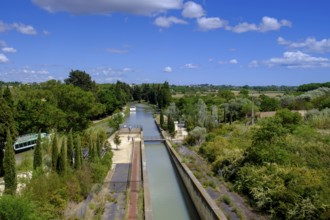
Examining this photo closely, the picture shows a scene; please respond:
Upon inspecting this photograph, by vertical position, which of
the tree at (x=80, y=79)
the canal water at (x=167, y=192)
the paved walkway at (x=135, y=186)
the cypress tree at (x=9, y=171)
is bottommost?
the canal water at (x=167, y=192)

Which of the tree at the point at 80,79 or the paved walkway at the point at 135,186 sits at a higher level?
the tree at the point at 80,79

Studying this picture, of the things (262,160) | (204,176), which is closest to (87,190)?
(204,176)

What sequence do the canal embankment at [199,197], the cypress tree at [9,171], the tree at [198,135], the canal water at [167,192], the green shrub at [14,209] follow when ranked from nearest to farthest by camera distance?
the green shrub at [14,209]
the cypress tree at [9,171]
the canal embankment at [199,197]
the canal water at [167,192]
the tree at [198,135]

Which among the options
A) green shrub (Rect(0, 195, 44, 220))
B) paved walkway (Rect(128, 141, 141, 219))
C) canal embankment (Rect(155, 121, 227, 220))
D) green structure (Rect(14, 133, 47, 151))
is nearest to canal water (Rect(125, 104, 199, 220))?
canal embankment (Rect(155, 121, 227, 220))

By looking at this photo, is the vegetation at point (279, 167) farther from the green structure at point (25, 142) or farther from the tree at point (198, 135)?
the green structure at point (25, 142)

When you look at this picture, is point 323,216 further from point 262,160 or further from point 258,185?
point 262,160

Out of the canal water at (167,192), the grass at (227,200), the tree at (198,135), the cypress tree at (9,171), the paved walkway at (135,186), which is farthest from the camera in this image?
the tree at (198,135)

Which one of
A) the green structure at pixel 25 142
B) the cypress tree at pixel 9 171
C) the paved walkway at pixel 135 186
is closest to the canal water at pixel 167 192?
the paved walkway at pixel 135 186

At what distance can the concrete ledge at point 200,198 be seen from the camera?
14.3 m

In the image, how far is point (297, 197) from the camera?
13.7m

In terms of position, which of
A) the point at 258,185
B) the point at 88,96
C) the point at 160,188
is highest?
the point at 88,96

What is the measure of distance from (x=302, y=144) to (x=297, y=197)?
854 cm

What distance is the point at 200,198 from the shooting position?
55.1ft

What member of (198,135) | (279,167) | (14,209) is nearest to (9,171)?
(14,209)
